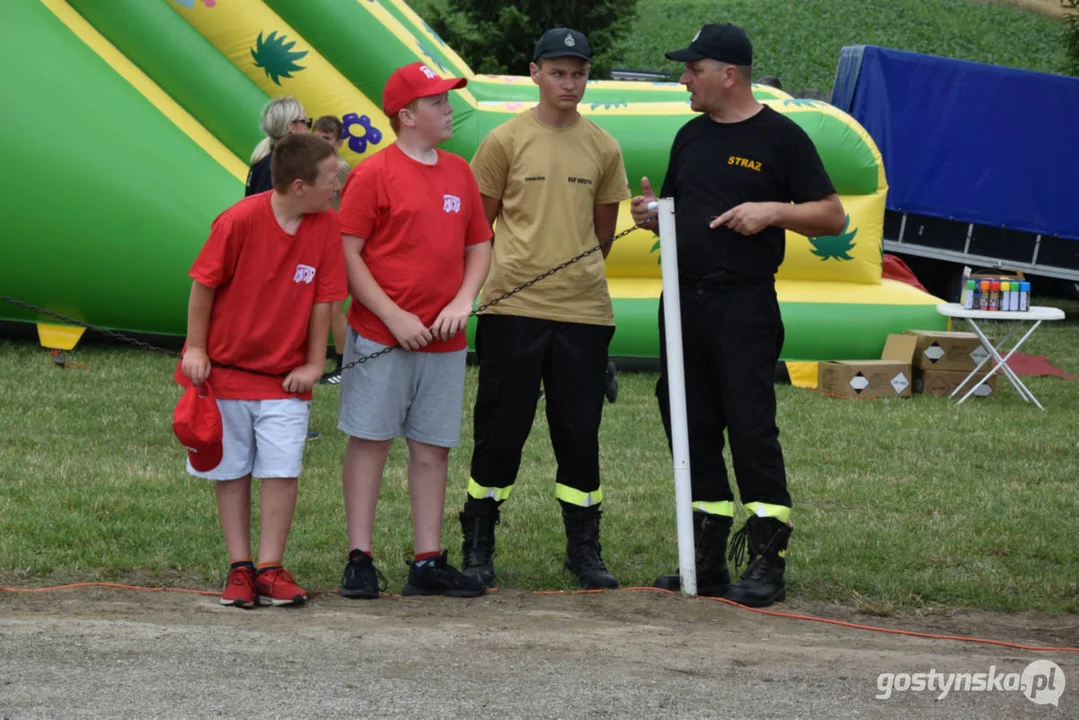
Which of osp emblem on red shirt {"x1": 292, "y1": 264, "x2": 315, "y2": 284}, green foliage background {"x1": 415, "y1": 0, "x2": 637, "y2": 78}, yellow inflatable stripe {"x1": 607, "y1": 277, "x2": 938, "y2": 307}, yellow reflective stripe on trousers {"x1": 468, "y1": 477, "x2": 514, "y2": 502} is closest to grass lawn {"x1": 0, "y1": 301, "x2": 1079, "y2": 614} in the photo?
yellow reflective stripe on trousers {"x1": 468, "y1": 477, "x2": 514, "y2": 502}

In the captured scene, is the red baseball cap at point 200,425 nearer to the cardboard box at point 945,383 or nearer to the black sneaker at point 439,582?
the black sneaker at point 439,582

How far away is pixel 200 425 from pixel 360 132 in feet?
19.7

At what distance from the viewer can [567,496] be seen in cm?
530

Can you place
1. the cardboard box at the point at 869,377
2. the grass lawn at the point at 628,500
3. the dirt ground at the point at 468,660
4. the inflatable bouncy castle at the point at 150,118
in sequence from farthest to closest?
1. the cardboard box at the point at 869,377
2. the inflatable bouncy castle at the point at 150,118
3. the grass lawn at the point at 628,500
4. the dirt ground at the point at 468,660

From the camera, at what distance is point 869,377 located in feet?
34.4

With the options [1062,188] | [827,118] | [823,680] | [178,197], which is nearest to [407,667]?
[823,680]

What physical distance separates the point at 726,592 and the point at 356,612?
52.6 inches

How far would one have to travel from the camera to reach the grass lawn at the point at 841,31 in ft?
123

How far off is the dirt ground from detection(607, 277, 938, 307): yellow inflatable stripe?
19.8ft

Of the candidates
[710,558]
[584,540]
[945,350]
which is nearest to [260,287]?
[584,540]

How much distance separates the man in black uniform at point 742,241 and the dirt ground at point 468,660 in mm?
473

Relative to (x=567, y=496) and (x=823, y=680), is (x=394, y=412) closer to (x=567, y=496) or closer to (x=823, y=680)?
(x=567, y=496)

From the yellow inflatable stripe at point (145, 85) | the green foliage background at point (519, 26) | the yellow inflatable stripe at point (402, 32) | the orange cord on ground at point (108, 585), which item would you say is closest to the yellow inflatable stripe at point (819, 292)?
the yellow inflatable stripe at point (402, 32)

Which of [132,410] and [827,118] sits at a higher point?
[827,118]
